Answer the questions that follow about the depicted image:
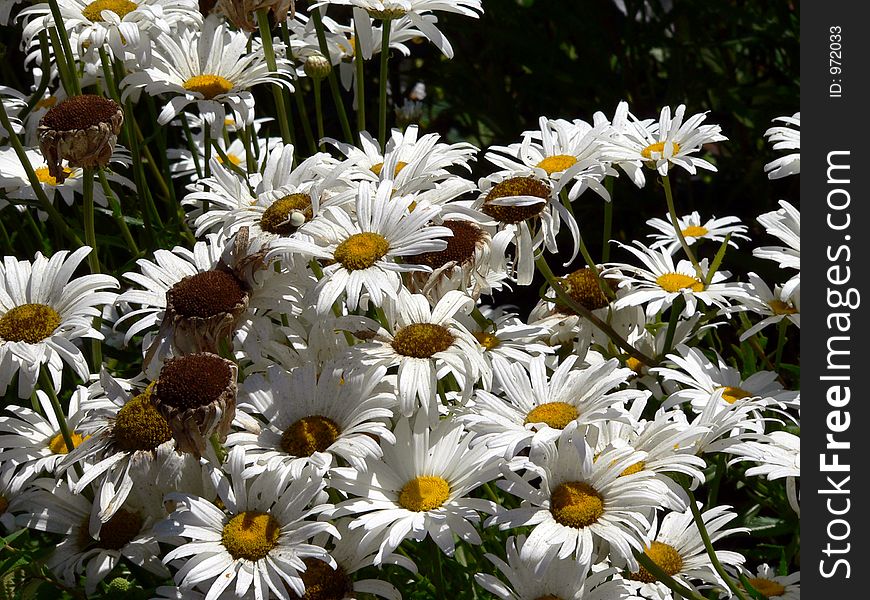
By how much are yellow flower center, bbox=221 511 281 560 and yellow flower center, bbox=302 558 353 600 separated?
6 centimetres

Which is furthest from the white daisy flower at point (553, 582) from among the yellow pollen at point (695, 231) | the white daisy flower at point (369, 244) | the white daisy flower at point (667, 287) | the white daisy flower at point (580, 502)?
the yellow pollen at point (695, 231)

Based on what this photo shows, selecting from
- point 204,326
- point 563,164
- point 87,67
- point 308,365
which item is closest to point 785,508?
point 563,164

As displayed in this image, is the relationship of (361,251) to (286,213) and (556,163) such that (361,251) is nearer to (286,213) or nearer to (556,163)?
(286,213)

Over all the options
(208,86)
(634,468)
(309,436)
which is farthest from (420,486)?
(208,86)

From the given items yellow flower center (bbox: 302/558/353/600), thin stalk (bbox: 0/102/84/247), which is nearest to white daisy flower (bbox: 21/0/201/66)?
thin stalk (bbox: 0/102/84/247)

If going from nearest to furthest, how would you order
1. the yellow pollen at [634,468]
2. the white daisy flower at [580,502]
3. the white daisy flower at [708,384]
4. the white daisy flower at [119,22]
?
the white daisy flower at [580,502], the yellow pollen at [634,468], the white daisy flower at [708,384], the white daisy flower at [119,22]

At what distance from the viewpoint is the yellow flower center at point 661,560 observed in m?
1.40

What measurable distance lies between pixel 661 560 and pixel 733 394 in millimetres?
334

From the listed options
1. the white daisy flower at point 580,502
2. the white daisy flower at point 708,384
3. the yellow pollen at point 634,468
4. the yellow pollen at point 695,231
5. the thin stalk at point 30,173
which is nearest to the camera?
the white daisy flower at point 580,502

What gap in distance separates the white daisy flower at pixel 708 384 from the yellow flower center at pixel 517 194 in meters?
0.31

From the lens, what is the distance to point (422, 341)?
4.46ft

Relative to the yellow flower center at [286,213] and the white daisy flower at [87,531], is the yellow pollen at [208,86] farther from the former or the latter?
the white daisy flower at [87,531]

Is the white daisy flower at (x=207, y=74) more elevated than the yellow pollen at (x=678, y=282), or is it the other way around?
the white daisy flower at (x=207, y=74)
